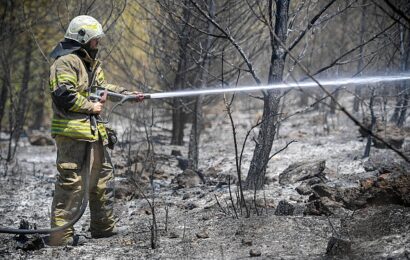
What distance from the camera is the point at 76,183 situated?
4754 millimetres

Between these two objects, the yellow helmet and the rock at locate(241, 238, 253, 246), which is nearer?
the rock at locate(241, 238, 253, 246)

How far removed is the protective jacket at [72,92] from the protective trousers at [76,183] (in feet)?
0.41

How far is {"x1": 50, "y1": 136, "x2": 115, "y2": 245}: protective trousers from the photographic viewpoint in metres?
4.72

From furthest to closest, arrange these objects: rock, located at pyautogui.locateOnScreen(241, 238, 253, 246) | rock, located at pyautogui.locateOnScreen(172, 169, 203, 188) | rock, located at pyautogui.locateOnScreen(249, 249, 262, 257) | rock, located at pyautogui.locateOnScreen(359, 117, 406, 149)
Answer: rock, located at pyautogui.locateOnScreen(359, 117, 406, 149) → rock, located at pyautogui.locateOnScreen(172, 169, 203, 188) → rock, located at pyautogui.locateOnScreen(241, 238, 253, 246) → rock, located at pyautogui.locateOnScreen(249, 249, 262, 257)

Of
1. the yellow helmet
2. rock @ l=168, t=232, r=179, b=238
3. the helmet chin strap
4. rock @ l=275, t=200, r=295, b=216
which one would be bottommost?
rock @ l=168, t=232, r=179, b=238

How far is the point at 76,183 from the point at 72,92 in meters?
0.79

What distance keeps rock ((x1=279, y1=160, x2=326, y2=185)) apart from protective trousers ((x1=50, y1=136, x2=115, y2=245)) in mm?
2479

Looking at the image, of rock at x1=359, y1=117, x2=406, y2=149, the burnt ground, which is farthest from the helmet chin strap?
rock at x1=359, y1=117, x2=406, y2=149

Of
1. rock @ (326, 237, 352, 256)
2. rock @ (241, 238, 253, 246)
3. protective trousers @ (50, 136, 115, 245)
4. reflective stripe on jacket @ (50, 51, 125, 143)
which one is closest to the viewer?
rock @ (326, 237, 352, 256)

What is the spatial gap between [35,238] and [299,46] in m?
11.3

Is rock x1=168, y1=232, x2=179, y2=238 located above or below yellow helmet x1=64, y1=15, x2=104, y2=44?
below

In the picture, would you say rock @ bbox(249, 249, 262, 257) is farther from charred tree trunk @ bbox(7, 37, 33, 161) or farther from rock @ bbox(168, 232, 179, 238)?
charred tree trunk @ bbox(7, 37, 33, 161)

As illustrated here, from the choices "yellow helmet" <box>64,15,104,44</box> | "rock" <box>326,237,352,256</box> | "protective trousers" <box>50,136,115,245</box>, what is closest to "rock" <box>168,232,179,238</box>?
"protective trousers" <box>50,136,115,245</box>

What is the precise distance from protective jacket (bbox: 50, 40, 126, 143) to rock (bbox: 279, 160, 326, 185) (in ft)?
8.82
